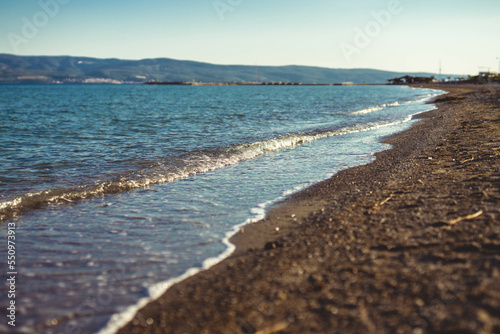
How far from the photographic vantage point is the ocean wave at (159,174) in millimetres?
9039

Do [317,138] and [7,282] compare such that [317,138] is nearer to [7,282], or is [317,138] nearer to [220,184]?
[220,184]

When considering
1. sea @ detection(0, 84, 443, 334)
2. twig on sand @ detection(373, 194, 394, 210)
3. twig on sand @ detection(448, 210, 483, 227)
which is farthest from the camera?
twig on sand @ detection(373, 194, 394, 210)

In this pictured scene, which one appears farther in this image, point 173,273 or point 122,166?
point 122,166

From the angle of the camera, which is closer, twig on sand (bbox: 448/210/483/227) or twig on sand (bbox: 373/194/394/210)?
twig on sand (bbox: 448/210/483/227)

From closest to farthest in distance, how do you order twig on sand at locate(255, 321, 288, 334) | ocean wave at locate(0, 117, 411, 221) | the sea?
twig on sand at locate(255, 321, 288, 334) → the sea → ocean wave at locate(0, 117, 411, 221)

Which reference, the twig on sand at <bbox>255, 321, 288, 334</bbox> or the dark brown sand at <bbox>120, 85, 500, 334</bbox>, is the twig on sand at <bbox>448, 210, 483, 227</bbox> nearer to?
the dark brown sand at <bbox>120, 85, 500, 334</bbox>

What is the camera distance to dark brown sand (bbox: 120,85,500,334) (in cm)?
361

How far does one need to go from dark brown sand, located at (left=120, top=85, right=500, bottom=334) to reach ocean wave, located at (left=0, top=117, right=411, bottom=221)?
4.78 meters

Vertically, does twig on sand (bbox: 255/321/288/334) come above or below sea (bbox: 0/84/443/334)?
above

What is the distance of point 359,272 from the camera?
15.0 ft

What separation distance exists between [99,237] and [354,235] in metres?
4.41

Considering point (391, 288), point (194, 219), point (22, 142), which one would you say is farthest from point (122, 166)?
point (391, 288)

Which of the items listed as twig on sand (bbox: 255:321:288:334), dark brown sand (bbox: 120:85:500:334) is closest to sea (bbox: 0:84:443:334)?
dark brown sand (bbox: 120:85:500:334)

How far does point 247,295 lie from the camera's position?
4.32 m
